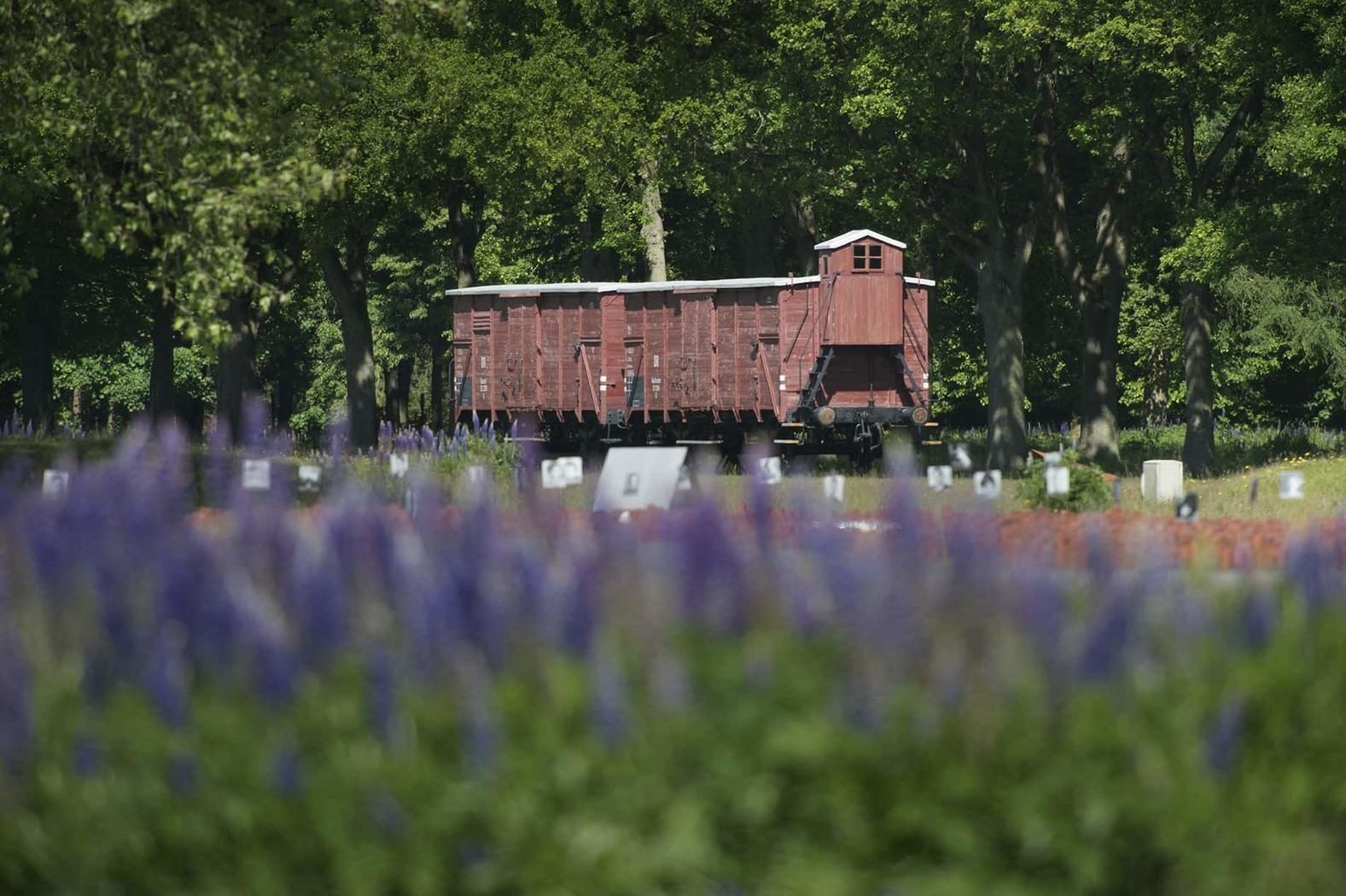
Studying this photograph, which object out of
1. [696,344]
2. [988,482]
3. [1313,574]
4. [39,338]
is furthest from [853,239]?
[1313,574]

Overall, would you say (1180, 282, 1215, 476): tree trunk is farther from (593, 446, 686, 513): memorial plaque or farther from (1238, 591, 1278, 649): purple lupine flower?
(1238, 591, 1278, 649): purple lupine flower

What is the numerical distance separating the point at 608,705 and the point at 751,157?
118 ft

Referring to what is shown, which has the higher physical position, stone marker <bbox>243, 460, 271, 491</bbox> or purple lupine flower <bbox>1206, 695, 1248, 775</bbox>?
stone marker <bbox>243, 460, 271, 491</bbox>

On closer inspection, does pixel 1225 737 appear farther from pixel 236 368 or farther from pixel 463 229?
pixel 463 229

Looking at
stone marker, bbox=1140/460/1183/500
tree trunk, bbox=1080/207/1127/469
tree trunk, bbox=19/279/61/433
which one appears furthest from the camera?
tree trunk, bbox=19/279/61/433

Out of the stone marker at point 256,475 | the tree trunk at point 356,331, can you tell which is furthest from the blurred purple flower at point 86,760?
the tree trunk at point 356,331

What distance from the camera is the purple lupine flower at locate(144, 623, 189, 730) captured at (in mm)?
4953

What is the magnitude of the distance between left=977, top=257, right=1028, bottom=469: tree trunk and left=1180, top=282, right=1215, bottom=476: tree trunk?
3190 mm

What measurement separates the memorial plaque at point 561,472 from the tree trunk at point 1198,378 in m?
24.1

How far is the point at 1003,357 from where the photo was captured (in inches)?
1549

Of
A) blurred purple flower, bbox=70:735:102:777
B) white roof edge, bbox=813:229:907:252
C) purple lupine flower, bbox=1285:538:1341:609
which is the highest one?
white roof edge, bbox=813:229:907:252

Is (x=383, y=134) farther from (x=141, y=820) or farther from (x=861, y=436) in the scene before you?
(x=141, y=820)

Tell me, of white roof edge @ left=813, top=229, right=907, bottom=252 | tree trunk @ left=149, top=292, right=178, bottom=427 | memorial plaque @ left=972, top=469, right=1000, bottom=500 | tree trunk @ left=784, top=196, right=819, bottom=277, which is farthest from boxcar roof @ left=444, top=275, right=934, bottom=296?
memorial plaque @ left=972, top=469, right=1000, bottom=500

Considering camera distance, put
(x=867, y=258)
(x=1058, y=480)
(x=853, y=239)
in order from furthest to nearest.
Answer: (x=867, y=258)
(x=853, y=239)
(x=1058, y=480)
